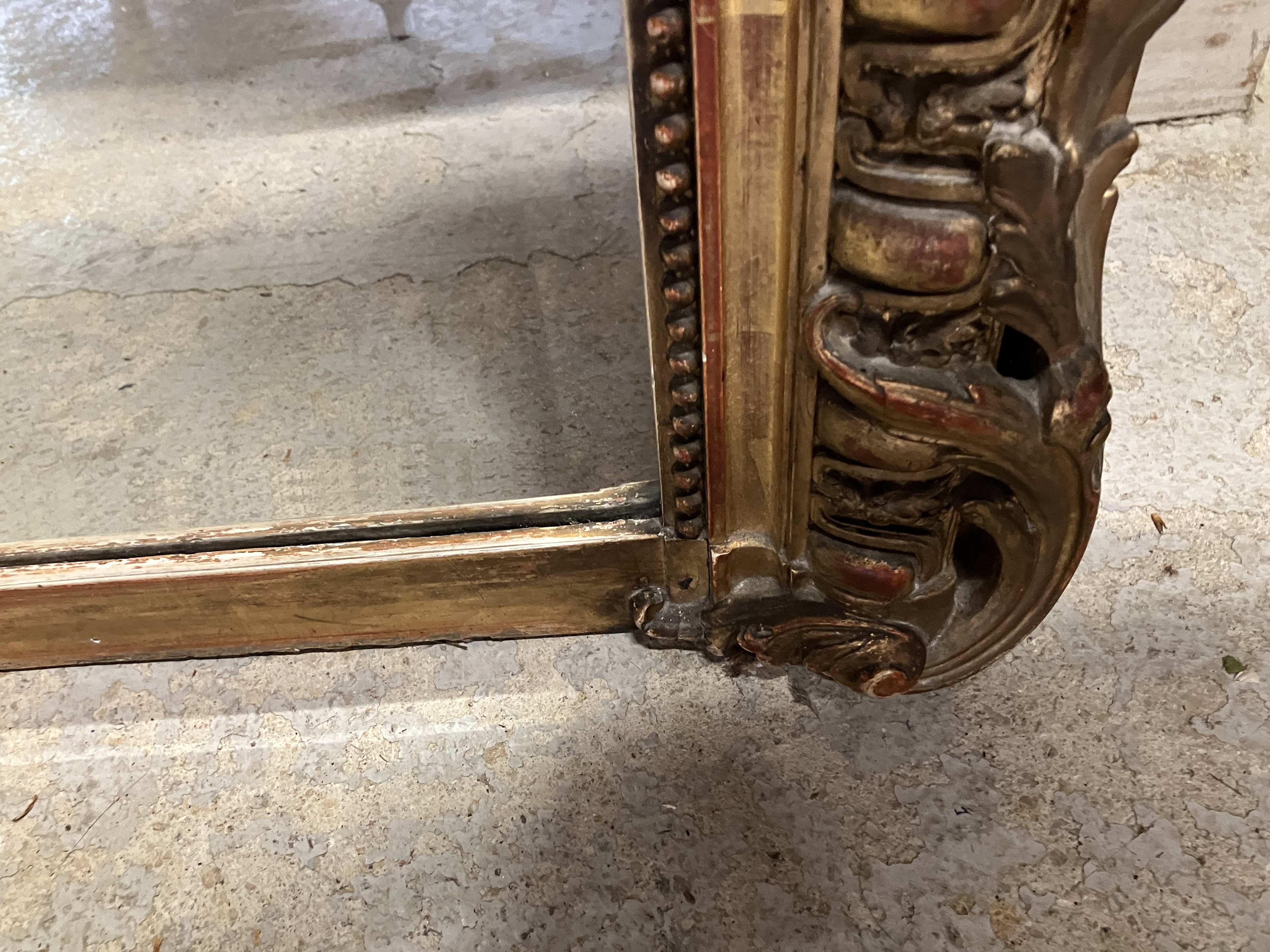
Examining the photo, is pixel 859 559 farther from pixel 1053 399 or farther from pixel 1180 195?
pixel 1180 195

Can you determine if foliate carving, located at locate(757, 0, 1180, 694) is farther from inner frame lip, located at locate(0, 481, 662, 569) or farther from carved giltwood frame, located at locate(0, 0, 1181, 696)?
inner frame lip, located at locate(0, 481, 662, 569)

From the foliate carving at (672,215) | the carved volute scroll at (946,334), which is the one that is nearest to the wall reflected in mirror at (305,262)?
the foliate carving at (672,215)

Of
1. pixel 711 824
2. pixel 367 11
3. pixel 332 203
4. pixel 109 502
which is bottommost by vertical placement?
pixel 711 824

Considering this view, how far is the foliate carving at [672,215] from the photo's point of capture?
56 centimetres

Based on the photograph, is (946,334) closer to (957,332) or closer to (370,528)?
(957,332)

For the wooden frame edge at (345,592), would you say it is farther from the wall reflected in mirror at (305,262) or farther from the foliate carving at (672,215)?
the foliate carving at (672,215)

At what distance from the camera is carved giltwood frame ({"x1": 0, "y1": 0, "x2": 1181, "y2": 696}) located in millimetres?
554

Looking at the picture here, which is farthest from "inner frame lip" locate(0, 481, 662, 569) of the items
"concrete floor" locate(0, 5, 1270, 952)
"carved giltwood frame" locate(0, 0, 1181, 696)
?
"concrete floor" locate(0, 5, 1270, 952)

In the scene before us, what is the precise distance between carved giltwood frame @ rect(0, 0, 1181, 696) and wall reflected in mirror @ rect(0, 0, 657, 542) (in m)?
0.07

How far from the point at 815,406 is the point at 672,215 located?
0.65 ft

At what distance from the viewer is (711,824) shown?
0.92m

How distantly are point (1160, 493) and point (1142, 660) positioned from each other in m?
0.24

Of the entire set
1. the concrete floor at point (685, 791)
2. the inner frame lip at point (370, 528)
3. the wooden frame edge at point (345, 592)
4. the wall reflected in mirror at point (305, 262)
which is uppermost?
the wall reflected in mirror at point (305, 262)

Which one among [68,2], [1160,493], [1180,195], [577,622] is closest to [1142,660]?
[1160,493]
